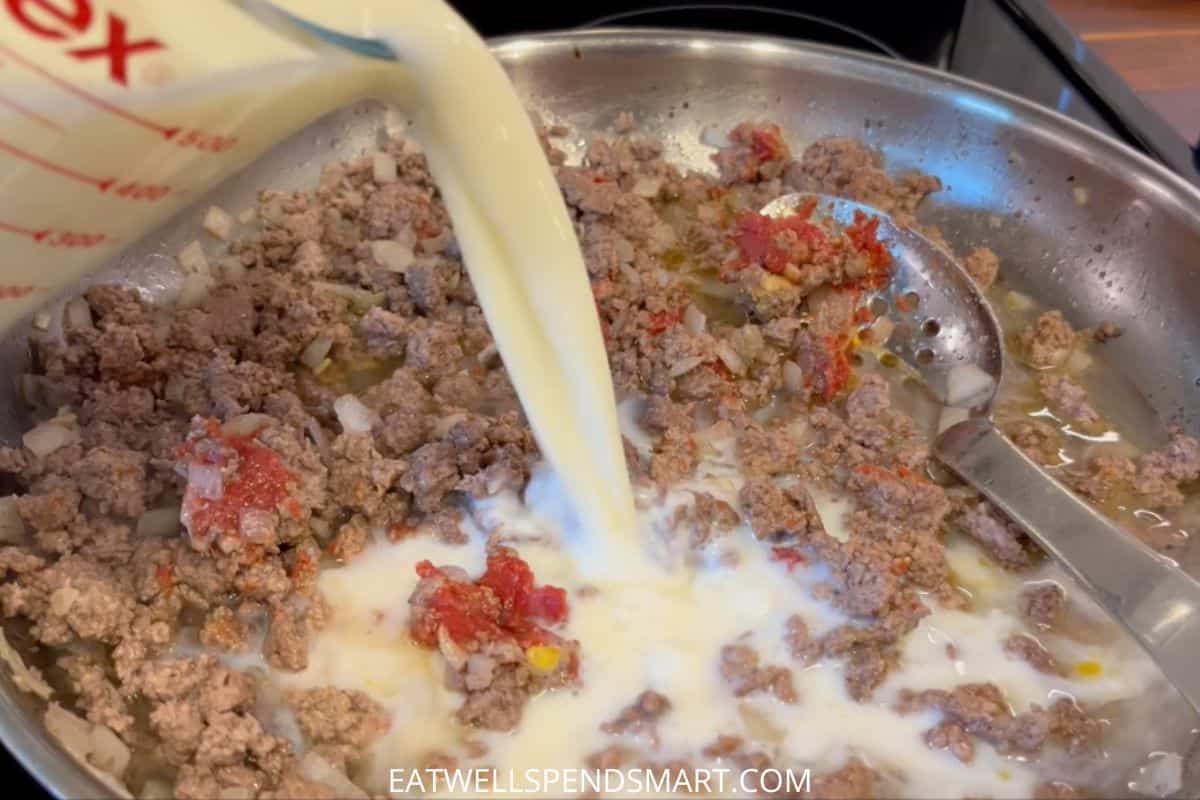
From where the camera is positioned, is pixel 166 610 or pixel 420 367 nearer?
pixel 166 610

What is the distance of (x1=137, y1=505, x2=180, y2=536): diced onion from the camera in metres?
1.38

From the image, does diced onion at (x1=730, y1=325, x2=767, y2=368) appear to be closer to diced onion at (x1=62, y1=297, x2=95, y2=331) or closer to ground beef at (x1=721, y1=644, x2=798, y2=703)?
ground beef at (x1=721, y1=644, x2=798, y2=703)

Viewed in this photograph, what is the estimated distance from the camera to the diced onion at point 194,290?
65.4 inches

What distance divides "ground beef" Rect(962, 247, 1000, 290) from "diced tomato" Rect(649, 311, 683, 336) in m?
0.49

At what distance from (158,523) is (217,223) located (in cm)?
59

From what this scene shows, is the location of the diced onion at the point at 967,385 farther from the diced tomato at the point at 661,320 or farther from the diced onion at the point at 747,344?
the diced tomato at the point at 661,320

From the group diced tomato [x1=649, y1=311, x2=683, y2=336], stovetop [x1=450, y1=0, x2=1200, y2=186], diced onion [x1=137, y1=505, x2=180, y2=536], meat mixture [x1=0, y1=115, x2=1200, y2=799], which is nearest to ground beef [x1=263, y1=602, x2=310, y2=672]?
meat mixture [x1=0, y1=115, x2=1200, y2=799]

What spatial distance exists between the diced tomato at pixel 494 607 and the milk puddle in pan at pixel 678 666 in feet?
0.09

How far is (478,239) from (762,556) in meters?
0.54

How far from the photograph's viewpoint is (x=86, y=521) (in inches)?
53.5

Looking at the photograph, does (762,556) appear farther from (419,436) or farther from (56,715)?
(56,715)

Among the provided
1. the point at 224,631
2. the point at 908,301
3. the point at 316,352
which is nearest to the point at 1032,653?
the point at 908,301

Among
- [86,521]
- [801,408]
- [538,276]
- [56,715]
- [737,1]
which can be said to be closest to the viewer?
[56,715]

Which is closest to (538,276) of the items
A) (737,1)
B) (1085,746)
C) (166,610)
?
(166,610)
